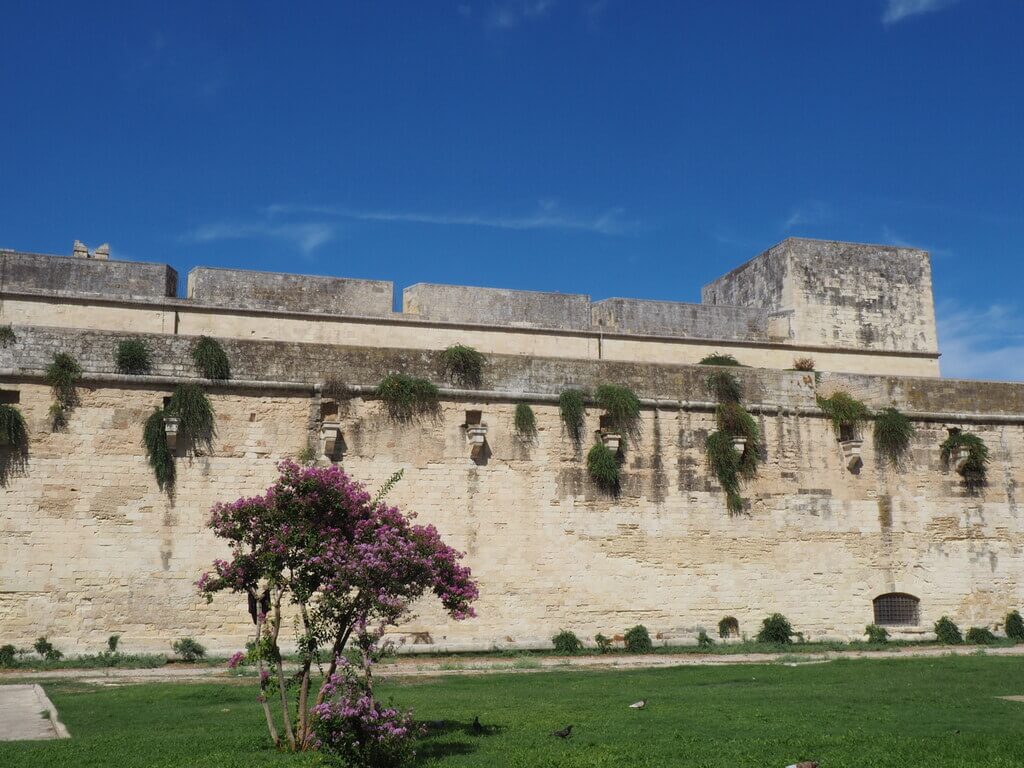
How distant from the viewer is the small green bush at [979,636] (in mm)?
17406

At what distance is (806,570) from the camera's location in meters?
17.3

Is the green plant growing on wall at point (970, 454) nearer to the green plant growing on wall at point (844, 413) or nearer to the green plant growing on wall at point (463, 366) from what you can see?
the green plant growing on wall at point (844, 413)

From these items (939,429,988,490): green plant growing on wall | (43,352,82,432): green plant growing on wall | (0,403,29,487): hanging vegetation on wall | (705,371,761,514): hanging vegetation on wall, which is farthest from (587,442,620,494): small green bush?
(0,403,29,487): hanging vegetation on wall

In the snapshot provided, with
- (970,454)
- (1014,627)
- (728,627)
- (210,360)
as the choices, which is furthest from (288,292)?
(1014,627)

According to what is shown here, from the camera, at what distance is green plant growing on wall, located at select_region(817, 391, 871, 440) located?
17875 millimetres

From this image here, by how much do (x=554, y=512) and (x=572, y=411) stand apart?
1571 mm

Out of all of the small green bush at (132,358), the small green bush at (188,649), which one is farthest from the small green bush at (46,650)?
the small green bush at (132,358)

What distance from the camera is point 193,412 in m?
14.9

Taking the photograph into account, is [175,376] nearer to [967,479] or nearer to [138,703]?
[138,703]

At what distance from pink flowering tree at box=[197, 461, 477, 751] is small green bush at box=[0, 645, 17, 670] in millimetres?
6740

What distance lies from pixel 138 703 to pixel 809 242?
17168 mm

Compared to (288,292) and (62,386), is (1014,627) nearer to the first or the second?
(288,292)

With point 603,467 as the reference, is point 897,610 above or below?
below

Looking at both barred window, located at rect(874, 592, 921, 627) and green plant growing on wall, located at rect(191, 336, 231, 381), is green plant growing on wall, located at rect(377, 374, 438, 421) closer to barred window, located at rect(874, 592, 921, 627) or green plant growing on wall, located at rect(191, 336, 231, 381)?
green plant growing on wall, located at rect(191, 336, 231, 381)
